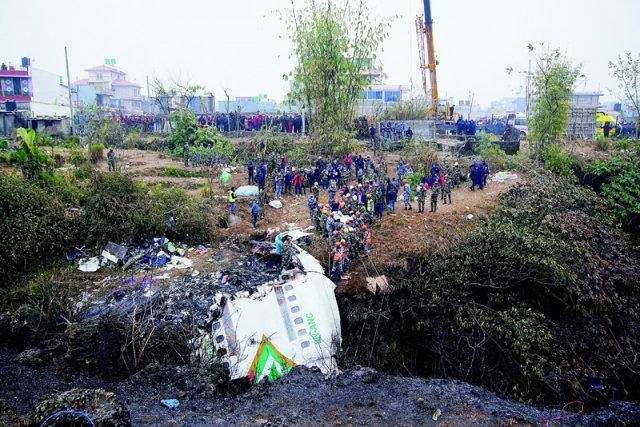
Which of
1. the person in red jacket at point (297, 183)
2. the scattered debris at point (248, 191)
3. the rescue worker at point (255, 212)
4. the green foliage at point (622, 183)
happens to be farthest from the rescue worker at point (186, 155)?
the green foliage at point (622, 183)

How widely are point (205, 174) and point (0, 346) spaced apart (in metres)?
11.2

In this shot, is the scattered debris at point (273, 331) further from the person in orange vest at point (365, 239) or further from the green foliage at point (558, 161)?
the green foliage at point (558, 161)

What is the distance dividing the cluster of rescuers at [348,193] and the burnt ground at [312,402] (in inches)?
143

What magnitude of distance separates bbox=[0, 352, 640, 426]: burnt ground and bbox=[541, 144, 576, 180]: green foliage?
13.0 metres

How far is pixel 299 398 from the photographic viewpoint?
7.39 meters

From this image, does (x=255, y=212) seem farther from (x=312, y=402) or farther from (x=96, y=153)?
(x=96, y=153)

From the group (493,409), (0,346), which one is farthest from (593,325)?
(0,346)

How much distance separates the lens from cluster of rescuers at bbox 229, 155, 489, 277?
38.1 feet

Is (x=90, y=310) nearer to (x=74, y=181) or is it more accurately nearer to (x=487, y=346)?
(x=74, y=181)

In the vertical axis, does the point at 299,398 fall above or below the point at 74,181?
below

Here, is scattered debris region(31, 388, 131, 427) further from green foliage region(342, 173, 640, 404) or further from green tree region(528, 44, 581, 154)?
green tree region(528, 44, 581, 154)

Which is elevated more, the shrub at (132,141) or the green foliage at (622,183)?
the shrub at (132,141)

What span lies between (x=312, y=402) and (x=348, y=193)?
7.53 meters

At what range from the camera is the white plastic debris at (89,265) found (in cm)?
1173
